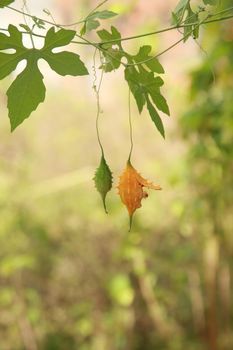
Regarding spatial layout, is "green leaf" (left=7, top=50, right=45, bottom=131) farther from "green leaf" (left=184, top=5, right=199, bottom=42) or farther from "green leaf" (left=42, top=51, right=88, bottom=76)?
"green leaf" (left=184, top=5, right=199, bottom=42)

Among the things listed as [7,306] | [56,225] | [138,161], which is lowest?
[7,306]

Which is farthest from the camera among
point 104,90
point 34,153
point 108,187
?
point 104,90

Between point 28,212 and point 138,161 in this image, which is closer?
point 28,212

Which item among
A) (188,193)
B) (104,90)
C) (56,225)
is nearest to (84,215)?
(56,225)

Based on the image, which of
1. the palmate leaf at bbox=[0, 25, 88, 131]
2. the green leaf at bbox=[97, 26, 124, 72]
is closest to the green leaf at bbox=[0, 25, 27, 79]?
the palmate leaf at bbox=[0, 25, 88, 131]

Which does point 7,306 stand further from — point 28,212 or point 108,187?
point 108,187

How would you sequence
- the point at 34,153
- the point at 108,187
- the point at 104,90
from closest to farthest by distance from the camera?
the point at 108,187 → the point at 34,153 → the point at 104,90

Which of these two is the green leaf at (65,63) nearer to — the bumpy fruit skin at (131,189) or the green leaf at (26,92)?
the green leaf at (26,92)

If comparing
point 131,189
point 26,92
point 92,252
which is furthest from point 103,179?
point 92,252
